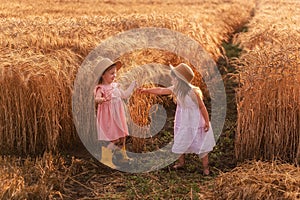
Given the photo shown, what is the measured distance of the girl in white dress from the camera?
15.8 feet

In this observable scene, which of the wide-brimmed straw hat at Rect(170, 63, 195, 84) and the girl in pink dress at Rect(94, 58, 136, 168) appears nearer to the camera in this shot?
the wide-brimmed straw hat at Rect(170, 63, 195, 84)

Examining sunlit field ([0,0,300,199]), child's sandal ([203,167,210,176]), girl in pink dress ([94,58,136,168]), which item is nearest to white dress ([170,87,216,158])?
child's sandal ([203,167,210,176])

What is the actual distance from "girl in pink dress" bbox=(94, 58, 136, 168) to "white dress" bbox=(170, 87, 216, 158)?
2.02 feet

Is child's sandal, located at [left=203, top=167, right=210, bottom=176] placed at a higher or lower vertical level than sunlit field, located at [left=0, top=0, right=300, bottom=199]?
lower

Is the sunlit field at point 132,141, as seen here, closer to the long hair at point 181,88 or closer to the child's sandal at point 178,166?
the child's sandal at point 178,166

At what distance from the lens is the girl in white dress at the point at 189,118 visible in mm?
4820

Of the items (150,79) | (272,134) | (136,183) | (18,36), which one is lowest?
(136,183)

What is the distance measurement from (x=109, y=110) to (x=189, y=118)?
0.88 meters

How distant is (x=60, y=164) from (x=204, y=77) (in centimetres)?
381

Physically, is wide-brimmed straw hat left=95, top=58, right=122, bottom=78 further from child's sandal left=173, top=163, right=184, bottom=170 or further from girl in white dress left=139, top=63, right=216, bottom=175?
child's sandal left=173, top=163, right=184, bottom=170

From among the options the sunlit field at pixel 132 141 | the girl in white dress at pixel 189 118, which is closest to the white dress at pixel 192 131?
the girl in white dress at pixel 189 118

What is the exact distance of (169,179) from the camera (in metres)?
4.80

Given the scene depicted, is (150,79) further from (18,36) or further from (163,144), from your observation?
(18,36)

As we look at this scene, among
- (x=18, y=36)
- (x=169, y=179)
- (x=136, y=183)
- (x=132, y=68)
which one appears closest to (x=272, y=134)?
(x=169, y=179)
